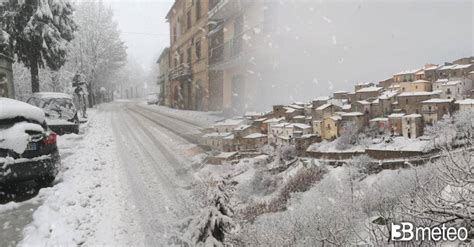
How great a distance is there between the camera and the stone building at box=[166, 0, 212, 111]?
24.3 meters

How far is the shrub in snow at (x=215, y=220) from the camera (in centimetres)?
332

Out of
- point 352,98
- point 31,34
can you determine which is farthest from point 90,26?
point 352,98

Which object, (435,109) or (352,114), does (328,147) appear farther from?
(435,109)

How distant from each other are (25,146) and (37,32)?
1622 centimetres

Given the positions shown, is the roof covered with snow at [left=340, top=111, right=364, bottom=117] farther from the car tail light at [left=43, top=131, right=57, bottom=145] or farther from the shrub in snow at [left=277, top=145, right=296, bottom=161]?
the car tail light at [left=43, top=131, right=57, bottom=145]

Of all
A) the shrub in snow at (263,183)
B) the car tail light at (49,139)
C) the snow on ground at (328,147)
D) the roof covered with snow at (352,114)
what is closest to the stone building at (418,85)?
the roof covered with snow at (352,114)

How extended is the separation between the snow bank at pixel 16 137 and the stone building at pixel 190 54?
47.5ft

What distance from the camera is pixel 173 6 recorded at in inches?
1462

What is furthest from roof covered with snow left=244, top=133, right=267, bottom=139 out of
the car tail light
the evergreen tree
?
the evergreen tree

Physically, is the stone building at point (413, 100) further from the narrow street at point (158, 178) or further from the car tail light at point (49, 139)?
the car tail light at point (49, 139)

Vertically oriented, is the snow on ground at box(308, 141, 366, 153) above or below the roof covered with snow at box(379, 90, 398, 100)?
below

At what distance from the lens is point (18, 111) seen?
576 centimetres

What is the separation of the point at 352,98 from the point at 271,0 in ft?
11.3

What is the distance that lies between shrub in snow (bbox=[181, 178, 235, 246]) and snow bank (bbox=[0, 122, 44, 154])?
12.1 feet
